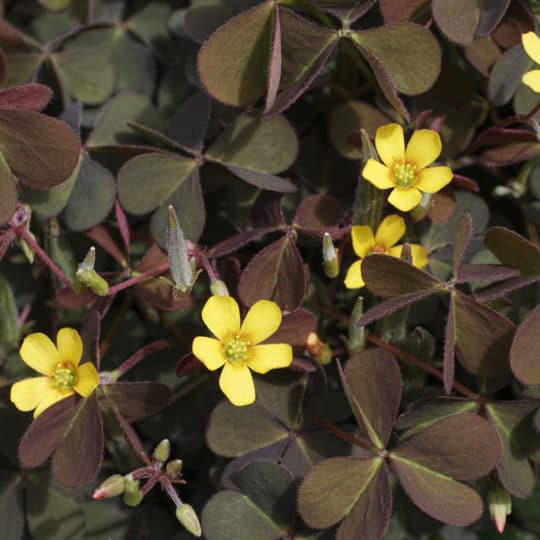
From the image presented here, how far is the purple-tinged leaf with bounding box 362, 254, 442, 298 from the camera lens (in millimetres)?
1811

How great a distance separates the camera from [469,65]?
236 centimetres

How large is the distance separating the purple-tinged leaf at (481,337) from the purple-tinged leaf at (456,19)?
2.17 ft

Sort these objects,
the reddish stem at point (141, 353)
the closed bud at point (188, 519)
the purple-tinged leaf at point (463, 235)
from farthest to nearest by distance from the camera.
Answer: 1. the reddish stem at point (141, 353)
2. the purple-tinged leaf at point (463, 235)
3. the closed bud at point (188, 519)

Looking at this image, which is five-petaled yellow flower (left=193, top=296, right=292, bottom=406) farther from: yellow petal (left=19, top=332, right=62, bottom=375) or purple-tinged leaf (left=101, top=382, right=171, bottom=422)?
yellow petal (left=19, top=332, right=62, bottom=375)

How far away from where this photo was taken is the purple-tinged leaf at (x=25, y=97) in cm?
203

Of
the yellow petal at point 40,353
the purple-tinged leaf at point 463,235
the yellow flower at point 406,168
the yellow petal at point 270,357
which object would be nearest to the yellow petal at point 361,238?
the yellow flower at point 406,168

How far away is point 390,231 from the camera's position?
6.46ft

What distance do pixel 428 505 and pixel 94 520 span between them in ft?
3.35

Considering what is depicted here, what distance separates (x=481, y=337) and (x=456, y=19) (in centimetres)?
81

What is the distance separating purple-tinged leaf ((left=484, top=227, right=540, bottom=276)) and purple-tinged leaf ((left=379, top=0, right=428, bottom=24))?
645 mm

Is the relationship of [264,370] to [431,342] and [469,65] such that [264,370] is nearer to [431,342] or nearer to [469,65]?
[431,342]

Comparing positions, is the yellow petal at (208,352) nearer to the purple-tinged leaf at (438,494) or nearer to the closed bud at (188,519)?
the closed bud at (188,519)

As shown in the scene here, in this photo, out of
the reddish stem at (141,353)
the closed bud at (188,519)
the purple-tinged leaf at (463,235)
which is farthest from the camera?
the reddish stem at (141,353)

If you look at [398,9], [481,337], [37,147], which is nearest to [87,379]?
[37,147]
